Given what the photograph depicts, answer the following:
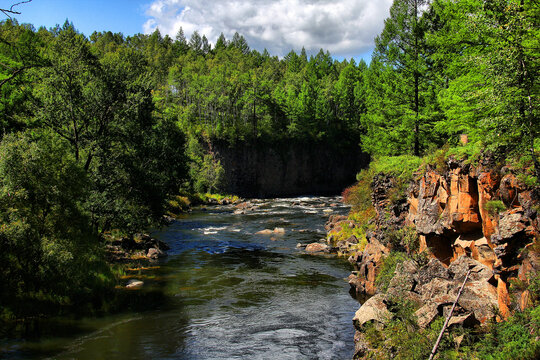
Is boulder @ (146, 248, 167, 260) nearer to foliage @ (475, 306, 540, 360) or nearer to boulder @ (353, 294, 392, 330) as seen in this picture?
boulder @ (353, 294, 392, 330)

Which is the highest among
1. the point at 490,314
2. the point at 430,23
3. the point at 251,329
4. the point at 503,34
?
the point at 430,23

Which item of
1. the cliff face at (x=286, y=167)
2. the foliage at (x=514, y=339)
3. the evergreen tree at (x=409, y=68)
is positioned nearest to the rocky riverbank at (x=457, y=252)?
the foliage at (x=514, y=339)

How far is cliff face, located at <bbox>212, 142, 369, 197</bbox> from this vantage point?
86938mm

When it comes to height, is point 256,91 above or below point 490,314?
above

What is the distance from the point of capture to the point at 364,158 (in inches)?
3920

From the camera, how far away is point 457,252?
674 inches

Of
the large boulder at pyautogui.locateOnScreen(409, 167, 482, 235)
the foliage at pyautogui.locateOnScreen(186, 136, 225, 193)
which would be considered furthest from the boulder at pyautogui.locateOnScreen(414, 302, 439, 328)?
the foliage at pyautogui.locateOnScreen(186, 136, 225, 193)

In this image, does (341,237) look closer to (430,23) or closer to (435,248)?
(435,248)

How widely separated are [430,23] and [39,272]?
29.2 m

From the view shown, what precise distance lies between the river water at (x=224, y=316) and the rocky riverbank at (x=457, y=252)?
2308 millimetres

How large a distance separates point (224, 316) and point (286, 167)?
7529cm

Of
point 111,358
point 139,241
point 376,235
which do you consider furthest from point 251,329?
point 139,241

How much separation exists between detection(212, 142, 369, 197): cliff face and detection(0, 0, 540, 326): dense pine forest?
44.9 m

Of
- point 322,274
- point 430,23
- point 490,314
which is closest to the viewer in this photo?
point 490,314
